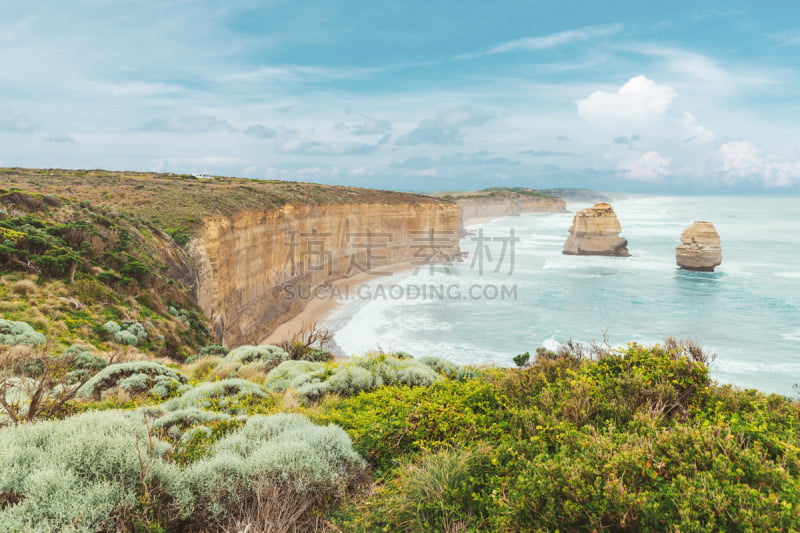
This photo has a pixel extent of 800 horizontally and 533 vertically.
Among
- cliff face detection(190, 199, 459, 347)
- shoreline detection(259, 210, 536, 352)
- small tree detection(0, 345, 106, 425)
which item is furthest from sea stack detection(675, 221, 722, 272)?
small tree detection(0, 345, 106, 425)

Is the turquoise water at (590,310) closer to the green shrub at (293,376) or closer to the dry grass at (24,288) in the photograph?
the green shrub at (293,376)

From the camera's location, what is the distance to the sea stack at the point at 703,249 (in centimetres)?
3609

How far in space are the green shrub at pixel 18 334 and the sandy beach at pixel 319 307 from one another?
10.3 m

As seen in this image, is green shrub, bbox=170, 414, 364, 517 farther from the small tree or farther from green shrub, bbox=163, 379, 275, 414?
the small tree

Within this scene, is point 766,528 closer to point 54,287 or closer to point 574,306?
point 54,287

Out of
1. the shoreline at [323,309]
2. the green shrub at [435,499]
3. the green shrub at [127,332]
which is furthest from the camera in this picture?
the shoreline at [323,309]

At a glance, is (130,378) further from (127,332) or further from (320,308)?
(320,308)

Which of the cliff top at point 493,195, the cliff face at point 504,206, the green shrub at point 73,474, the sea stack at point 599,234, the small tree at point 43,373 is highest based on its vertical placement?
the cliff top at point 493,195

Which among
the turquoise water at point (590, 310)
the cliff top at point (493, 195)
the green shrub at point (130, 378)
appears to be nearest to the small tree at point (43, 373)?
the green shrub at point (130, 378)

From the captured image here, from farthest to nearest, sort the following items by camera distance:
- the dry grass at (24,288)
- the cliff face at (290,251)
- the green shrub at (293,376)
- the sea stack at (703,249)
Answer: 1. the sea stack at (703,249)
2. the cliff face at (290,251)
3. the dry grass at (24,288)
4. the green shrub at (293,376)

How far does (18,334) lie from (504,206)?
130m

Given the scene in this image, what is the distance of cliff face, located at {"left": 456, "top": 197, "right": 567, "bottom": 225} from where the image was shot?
11588 cm

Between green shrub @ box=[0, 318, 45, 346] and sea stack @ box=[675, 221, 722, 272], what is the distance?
142ft

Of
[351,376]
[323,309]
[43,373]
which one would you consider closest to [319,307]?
[323,309]
